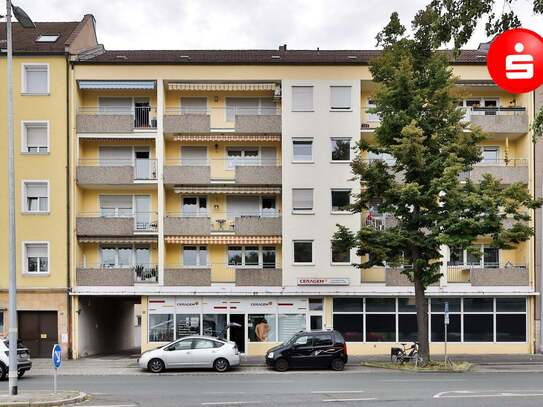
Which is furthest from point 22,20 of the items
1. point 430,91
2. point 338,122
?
point 338,122

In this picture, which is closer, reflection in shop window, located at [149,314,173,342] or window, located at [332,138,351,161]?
reflection in shop window, located at [149,314,173,342]

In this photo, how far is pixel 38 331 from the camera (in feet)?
115

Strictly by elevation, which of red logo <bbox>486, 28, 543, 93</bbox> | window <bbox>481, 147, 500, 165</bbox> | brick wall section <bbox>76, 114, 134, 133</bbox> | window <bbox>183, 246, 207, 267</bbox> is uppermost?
brick wall section <bbox>76, 114, 134, 133</bbox>

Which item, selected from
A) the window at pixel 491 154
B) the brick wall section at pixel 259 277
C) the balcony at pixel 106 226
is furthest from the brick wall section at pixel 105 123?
the window at pixel 491 154

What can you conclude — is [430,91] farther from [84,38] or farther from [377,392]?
[84,38]

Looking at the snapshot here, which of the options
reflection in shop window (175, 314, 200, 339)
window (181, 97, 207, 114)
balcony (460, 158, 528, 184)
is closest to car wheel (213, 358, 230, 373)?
reflection in shop window (175, 314, 200, 339)

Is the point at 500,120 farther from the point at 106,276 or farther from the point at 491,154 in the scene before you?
the point at 106,276

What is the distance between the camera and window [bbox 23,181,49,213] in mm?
35625

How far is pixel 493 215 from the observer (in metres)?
27.3

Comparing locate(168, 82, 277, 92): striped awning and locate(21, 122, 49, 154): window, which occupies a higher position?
locate(168, 82, 277, 92): striped awning

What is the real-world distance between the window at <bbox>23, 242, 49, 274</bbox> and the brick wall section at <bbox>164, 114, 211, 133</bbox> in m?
7.80

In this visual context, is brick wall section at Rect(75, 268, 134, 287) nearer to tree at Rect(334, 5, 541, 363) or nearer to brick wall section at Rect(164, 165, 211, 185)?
brick wall section at Rect(164, 165, 211, 185)

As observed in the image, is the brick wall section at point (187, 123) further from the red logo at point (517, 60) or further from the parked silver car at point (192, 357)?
the red logo at point (517, 60)

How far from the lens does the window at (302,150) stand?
118ft
